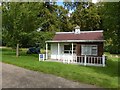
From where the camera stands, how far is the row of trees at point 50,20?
1645cm

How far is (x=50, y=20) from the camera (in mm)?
41281

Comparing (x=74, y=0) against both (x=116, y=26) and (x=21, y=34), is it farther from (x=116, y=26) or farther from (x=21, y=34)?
(x=116, y=26)

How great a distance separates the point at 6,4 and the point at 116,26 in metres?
15.6

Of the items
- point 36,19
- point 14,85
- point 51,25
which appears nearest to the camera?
point 14,85

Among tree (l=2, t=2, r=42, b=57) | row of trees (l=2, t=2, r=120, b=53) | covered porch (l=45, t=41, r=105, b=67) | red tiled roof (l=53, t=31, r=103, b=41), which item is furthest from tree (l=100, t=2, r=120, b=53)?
tree (l=2, t=2, r=42, b=57)

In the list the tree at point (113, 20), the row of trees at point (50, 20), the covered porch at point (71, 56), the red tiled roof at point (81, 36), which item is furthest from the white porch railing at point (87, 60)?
the tree at point (113, 20)

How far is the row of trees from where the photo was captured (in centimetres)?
1645

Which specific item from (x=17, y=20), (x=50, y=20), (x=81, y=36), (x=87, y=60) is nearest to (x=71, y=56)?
(x=87, y=60)

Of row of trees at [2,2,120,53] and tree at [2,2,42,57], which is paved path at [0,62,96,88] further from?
tree at [2,2,42,57]

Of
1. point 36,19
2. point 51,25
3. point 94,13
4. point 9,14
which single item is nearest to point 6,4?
point 9,14

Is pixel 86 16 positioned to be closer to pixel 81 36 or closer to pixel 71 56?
pixel 81 36

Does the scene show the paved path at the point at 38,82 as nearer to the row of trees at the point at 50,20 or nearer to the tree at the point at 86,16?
the row of trees at the point at 50,20

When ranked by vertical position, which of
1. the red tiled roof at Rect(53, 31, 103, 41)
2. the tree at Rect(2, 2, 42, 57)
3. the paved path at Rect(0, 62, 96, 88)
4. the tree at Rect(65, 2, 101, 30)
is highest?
the tree at Rect(65, 2, 101, 30)

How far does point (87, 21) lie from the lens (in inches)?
1799
